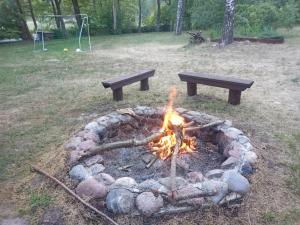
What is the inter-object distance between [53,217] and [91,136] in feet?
4.51

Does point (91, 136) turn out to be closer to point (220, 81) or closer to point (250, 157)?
point (250, 157)

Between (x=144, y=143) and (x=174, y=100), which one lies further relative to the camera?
(x=174, y=100)

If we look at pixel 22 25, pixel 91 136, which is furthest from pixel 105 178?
pixel 22 25

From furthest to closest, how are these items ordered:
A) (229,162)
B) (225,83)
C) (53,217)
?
(225,83)
(229,162)
(53,217)

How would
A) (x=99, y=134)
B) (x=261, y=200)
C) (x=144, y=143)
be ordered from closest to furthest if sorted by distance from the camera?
(x=261, y=200) < (x=144, y=143) < (x=99, y=134)

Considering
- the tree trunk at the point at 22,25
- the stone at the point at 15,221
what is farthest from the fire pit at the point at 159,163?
the tree trunk at the point at 22,25

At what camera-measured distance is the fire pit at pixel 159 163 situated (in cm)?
→ 313

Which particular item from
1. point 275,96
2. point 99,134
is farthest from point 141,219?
point 275,96

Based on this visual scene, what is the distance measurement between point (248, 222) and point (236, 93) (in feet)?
11.0

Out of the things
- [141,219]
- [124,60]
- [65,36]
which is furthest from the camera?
[65,36]

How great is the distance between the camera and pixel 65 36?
2298cm

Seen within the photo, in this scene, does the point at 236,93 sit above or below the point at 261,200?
above

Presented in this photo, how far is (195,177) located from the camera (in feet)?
11.1

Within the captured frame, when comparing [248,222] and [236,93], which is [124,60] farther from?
[248,222]
